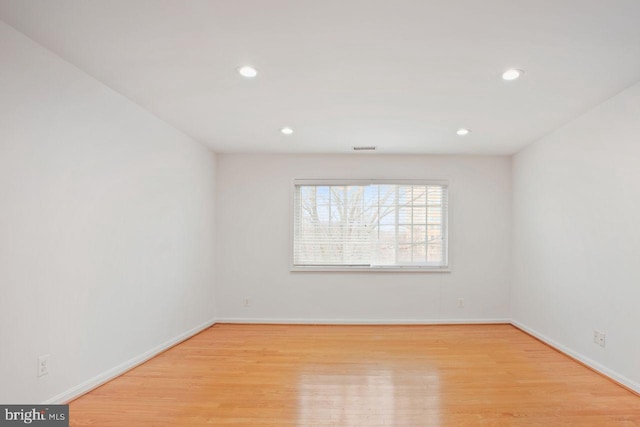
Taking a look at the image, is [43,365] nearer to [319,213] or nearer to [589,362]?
[319,213]

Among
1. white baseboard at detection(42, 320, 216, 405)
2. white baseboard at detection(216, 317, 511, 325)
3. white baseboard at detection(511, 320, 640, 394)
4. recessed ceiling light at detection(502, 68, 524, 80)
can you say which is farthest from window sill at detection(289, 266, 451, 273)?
recessed ceiling light at detection(502, 68, 524, 80)

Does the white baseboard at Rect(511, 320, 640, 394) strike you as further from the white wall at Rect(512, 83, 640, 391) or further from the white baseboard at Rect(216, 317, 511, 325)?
the white baseboard at Rect(216, 317, 511, 325)

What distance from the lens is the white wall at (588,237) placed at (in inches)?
108

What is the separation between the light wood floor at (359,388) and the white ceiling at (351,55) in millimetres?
2444

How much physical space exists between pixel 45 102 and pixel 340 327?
3.95m

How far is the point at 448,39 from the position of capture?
6.66 ft

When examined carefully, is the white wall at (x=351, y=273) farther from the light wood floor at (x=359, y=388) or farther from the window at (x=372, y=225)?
the light wood floor at (x=359, y=388)

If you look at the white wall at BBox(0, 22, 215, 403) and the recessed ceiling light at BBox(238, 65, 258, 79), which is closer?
Answer: the white wall at BBox(0, 22, 215, 403)

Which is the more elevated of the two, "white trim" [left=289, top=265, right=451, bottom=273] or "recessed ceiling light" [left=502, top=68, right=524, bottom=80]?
"recessed ceiling light" [left=502, top=68, right=524, bottom=80]

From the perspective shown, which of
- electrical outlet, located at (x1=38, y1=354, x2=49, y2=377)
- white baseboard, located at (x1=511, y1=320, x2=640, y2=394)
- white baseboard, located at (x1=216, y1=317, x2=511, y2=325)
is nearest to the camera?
electrical outlet, located at (x1=38, y1=354, x2=49, y2=377)

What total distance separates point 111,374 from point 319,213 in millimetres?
3059

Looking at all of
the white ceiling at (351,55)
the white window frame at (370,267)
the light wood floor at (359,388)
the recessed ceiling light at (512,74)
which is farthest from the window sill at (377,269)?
the recessed ceiling light at (512,74)

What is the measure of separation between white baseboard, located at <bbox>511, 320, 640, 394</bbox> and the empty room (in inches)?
1.2

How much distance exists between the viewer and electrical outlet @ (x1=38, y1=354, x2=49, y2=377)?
2.16 m
